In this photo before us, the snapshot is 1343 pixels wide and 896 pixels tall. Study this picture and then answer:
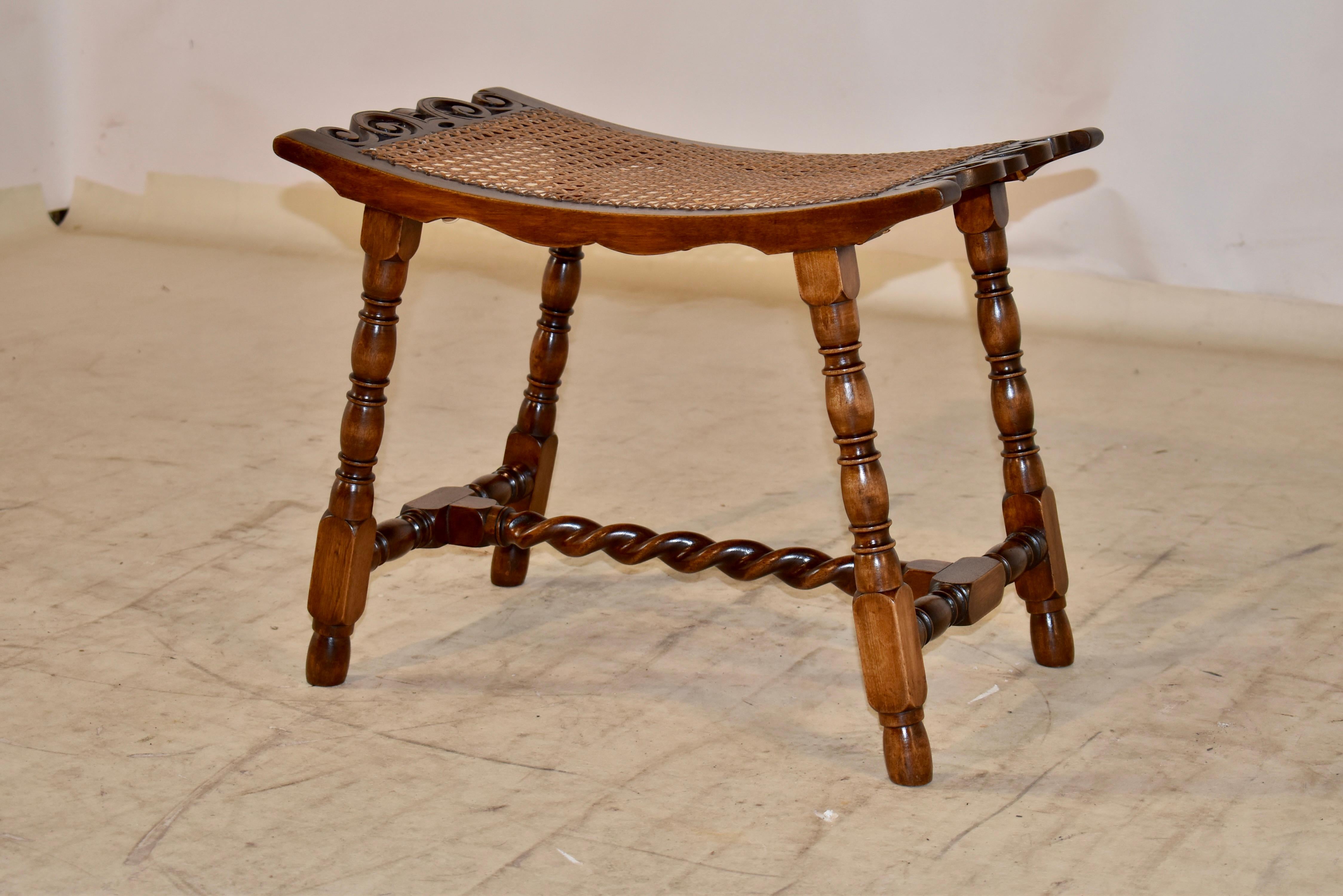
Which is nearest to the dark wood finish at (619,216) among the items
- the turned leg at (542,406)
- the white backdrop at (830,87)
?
the turned leg at (542,406)

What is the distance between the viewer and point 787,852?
1275mm

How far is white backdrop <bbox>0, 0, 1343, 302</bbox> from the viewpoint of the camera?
311 cm

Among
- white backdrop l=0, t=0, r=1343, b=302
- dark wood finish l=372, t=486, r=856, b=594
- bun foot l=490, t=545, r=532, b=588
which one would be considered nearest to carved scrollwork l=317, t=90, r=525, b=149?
dark wood finish l=372, t=486, r=856, b=594

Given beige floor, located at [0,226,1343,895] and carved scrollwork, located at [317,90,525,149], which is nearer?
beige floor, located at [0,226,1343,895]

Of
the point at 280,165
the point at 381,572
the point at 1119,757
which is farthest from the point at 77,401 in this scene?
the point at 1119,757

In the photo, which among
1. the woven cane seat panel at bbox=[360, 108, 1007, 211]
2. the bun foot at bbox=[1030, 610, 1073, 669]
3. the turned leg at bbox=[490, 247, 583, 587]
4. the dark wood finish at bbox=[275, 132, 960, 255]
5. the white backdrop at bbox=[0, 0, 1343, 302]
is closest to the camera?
the dark wood finish at bbox=[275, 132, 960, 255]

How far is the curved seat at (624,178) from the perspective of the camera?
128 centimetres

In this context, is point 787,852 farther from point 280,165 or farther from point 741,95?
point 280,165

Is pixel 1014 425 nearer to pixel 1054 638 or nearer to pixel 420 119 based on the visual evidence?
pixel 1054 638

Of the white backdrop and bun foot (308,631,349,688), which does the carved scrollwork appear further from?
the white backdrop

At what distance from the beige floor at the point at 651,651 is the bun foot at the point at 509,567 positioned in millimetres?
33

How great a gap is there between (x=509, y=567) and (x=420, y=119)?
563 millimetres

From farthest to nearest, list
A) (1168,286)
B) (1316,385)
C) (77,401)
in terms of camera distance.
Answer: (1168,286) → (1316,385) → (77,401)

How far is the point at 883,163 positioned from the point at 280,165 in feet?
9.25
